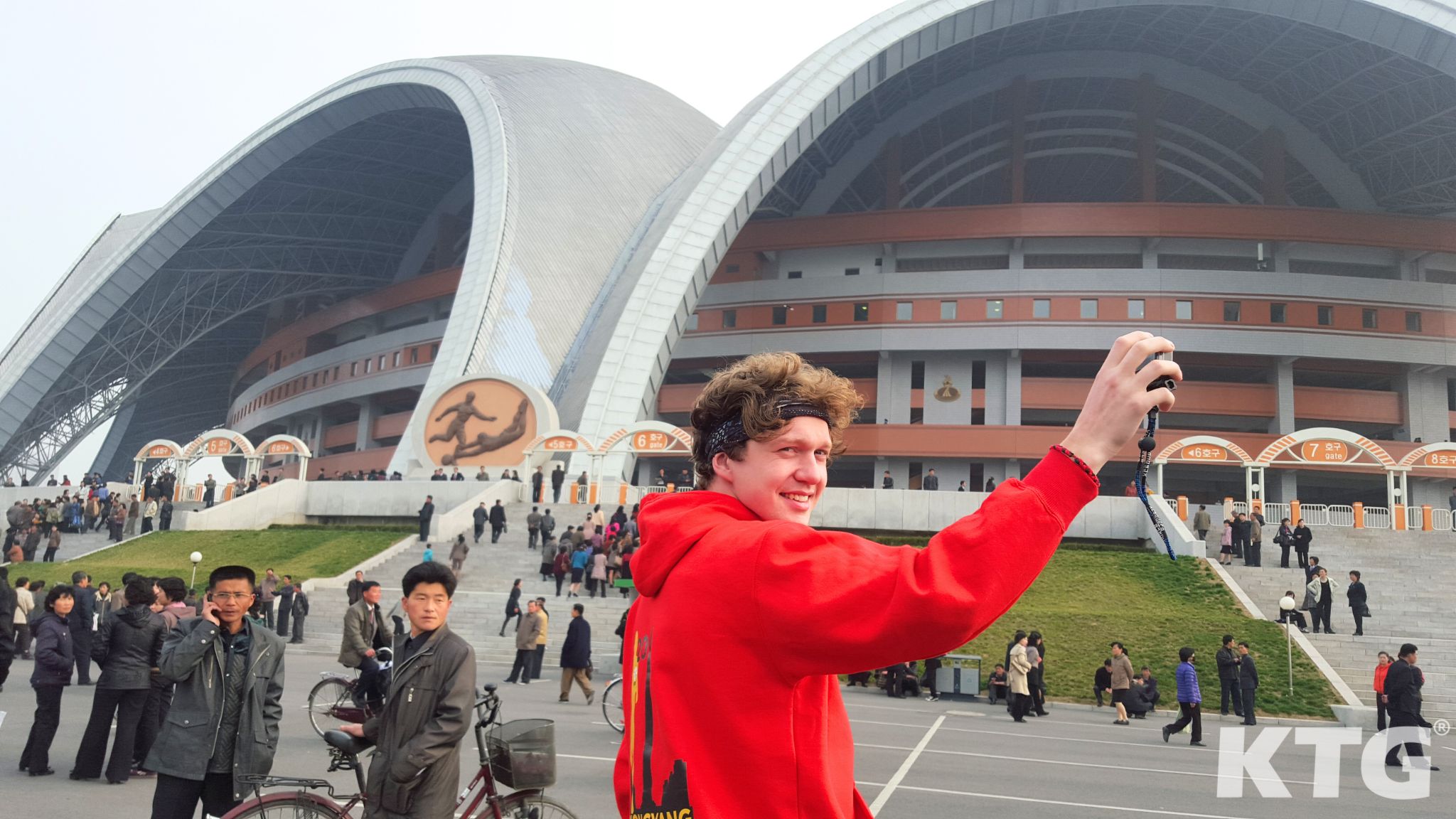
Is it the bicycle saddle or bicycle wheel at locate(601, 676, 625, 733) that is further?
bicycle wheel at locate(601, 676, 625, 733)

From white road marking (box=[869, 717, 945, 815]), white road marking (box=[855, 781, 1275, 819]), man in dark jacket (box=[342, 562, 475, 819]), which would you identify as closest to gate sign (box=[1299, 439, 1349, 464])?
white road marking (box=[869, 717, 945, 815])

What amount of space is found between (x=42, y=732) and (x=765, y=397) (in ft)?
27.9

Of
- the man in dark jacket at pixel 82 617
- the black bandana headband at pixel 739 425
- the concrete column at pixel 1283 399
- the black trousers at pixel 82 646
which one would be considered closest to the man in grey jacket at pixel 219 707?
the black bandana headband at pixel 739 425

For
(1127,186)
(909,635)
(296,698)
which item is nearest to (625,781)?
(909,635)

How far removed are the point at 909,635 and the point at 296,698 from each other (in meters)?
13.8

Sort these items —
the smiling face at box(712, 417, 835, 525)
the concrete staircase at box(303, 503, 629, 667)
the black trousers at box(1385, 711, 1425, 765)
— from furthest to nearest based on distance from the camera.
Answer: the concrete staircase at box(303, 503, 629, 667), the black trousers at box(1385, 711, 1425, 765), the smiling face at box(712, 417, 835, 525)

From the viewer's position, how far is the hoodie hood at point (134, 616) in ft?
29.2

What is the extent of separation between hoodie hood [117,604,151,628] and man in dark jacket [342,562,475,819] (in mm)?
4625

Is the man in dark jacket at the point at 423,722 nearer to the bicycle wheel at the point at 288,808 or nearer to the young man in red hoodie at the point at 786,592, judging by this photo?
the bicycle wheel at the point at 288,808

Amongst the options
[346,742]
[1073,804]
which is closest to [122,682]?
[346,742]

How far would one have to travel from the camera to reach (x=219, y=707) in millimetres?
5566

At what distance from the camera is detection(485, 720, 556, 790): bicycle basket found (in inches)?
211

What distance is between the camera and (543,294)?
49.5 meters

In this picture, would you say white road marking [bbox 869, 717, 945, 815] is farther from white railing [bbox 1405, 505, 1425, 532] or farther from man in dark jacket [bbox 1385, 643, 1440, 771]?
white railing [bbox 1405, 505, 1425, 532]
